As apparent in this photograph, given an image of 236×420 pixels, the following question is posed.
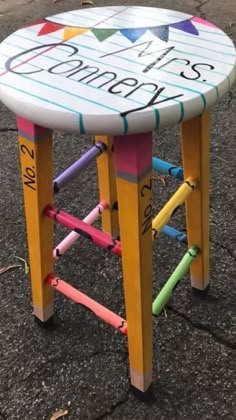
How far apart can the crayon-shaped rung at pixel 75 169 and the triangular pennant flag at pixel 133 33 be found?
27 cm

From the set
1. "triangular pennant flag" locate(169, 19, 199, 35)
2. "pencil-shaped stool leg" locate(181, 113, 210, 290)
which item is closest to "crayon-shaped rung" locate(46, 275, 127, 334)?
"pencil-shaped stool leg" locate(181, 113, 210, 290)

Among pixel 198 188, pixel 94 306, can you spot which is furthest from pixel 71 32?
pixel 94 306

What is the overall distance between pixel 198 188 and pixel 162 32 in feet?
0.98

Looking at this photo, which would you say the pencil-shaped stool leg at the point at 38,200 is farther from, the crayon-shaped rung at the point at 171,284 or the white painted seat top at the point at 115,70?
the crayon-shaped rung at the point at 171,284

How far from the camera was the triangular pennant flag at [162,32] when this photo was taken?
94cm

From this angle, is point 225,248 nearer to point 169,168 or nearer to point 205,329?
point 205,329

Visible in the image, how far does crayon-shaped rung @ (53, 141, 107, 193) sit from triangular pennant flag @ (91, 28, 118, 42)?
0.85 feet

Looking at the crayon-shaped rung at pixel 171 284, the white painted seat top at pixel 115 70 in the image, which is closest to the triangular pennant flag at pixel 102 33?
the white painted seat top at pixel 115 70

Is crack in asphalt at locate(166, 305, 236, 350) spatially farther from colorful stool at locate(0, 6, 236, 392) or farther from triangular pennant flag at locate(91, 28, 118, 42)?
triangular pennant flag at locate(91, 28, 118, 42)

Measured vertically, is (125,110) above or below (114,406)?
above

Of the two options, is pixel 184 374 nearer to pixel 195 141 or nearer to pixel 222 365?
pixel 222 365

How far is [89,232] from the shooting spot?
973 millimetres

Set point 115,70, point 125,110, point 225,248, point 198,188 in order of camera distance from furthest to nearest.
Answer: point 225,248
point 198,188
point 115,70
point 125,110

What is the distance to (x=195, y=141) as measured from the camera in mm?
985
